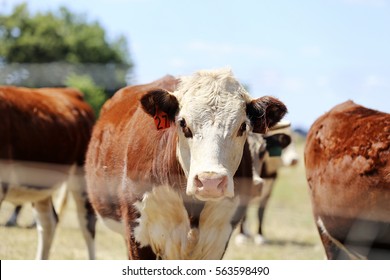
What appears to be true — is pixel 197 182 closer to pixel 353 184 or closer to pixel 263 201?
pixel 353 184

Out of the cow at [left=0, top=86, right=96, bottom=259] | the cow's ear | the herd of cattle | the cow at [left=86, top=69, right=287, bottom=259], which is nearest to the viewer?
the cow at [left=86, top=69, right=287, bottom=259]

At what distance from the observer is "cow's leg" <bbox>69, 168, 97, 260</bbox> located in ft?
26.9

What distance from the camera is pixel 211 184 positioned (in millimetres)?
4484

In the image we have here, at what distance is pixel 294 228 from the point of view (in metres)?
13.3

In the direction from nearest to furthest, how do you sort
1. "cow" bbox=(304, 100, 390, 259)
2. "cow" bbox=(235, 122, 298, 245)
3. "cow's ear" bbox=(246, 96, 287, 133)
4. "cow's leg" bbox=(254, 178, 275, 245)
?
"cow's ear" bbox=(246, 96, 287, 133)
"cow" bbox=(304, 100, 390, 259)
"cow" bbox=(235, 122, 298, 245)
"cow's leg" bbox=(254, 178, 275, 245)

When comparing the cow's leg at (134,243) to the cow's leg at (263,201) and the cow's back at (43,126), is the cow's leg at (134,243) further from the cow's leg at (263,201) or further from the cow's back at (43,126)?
the cow's leg at (263,201)

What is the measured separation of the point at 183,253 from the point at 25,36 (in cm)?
4272

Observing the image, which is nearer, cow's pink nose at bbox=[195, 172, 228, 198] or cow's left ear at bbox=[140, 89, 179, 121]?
cow's pink nose at bbox=[195, 172, 228, 198]

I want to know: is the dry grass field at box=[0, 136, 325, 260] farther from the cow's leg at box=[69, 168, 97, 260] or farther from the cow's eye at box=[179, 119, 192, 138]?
the cow's eye at box=[179, 119, 192, 138]

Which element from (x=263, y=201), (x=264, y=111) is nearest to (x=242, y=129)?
(x=264, y=111)

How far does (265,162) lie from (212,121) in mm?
6049

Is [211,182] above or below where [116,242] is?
above

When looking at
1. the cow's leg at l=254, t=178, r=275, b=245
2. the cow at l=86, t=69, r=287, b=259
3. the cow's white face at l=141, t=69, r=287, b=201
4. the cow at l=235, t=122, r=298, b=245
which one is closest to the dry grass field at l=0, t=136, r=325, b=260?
the cow's leg at l=254, t=178, r=275, b=245

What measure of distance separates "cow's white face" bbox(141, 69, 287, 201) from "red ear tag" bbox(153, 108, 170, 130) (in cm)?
2
